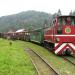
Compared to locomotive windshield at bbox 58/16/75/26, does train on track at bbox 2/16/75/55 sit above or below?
below

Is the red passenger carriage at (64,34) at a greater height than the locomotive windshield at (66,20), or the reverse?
the locomotive windshield at (66,20)

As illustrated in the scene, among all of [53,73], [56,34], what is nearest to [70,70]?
[53,73]

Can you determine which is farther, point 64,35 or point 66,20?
point 66,20

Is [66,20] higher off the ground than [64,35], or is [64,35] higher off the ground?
[66,20]

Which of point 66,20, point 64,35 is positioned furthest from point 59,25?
point 64,35

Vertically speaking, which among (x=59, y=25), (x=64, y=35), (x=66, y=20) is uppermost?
(x=66, y=20)

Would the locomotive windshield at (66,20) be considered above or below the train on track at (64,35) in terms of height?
above

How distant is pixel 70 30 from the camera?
73.0 ft

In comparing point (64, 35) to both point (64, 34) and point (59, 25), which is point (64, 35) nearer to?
point (64, 34)

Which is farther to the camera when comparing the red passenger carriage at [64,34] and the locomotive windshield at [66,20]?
the locomotive windshield at [66,20]

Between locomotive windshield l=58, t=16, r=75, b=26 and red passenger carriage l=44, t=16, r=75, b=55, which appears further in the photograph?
locomotive windshield l=58, t=16, r=75, b=26

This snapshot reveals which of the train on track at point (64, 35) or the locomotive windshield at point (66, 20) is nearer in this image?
the train on track at point (64, 35)

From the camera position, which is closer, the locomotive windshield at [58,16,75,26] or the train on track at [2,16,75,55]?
the train on track at [2,16,75,55]

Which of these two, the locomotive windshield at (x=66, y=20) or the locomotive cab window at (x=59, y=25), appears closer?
the locomotive cab window at (x=59, y=25)
